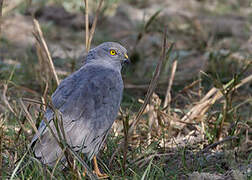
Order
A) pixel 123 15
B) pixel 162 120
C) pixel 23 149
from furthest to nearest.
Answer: pixel 123 15, pixel 162 120, pixel 23 149

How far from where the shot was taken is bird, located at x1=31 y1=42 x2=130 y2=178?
3.13 metres

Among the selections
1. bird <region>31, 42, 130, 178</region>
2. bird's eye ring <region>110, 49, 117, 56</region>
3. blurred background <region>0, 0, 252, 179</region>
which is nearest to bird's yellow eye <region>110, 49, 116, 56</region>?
bird's eye ring <region>110, 49, 117, 56</region>

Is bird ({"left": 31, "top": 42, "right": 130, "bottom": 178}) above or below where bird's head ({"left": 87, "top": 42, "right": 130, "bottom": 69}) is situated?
below

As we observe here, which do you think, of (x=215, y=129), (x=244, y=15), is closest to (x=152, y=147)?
(x=215, y=129)

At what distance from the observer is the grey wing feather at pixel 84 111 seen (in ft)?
10.3

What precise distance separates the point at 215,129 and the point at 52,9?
562cm

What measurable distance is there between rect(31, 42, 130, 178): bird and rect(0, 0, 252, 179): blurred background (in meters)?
0.16

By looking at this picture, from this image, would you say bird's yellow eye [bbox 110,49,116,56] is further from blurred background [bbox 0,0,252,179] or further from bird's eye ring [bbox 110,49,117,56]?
blurred background [bbox 0,0,252,179]

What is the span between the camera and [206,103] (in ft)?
14.5

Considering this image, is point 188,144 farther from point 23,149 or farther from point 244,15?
point 244,15

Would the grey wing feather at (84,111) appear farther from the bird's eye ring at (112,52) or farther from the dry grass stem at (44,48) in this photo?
the dry grass stem at (44,48)

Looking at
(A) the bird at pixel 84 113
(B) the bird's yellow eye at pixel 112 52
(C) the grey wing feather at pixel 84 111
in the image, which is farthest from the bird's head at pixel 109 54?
(C) the grey wing feather at pixel 84 111

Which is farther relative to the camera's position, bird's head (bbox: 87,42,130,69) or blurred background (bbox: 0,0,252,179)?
bird's head (bbox: 87,42,130,69)

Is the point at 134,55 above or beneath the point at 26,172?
beneath
